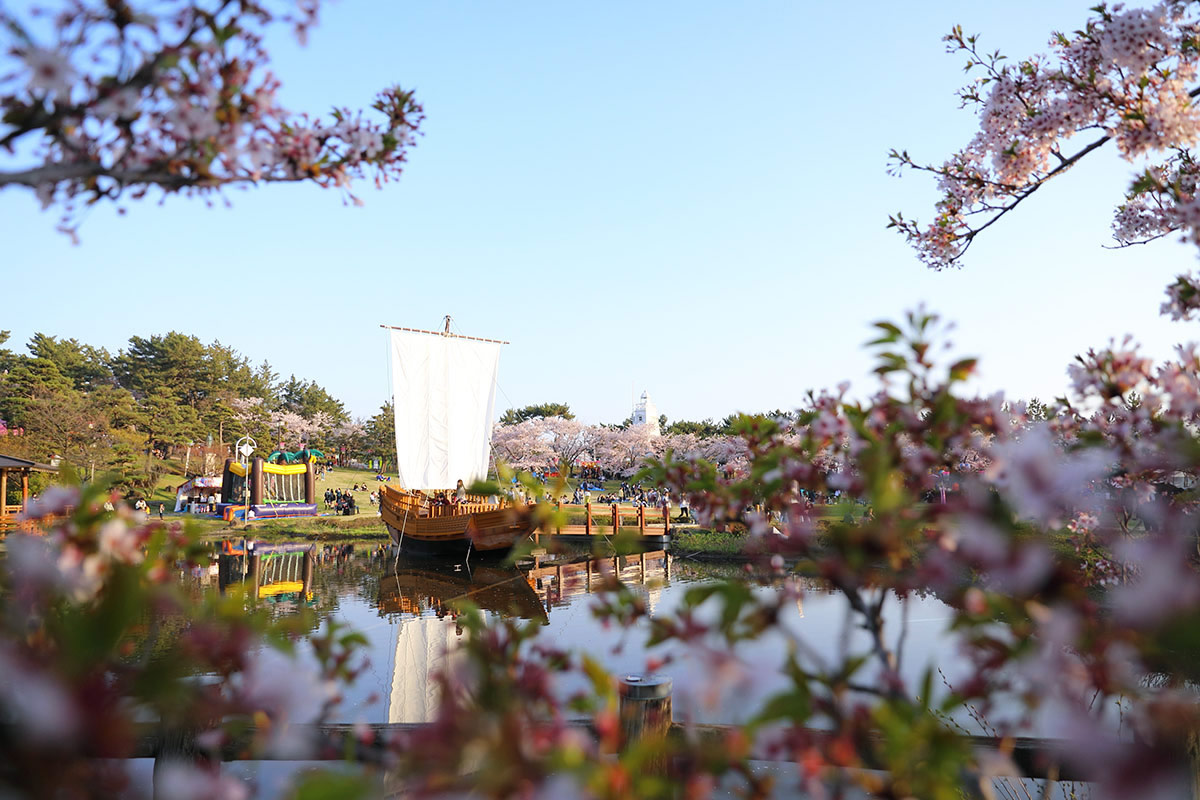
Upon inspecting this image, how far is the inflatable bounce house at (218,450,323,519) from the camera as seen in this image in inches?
1125

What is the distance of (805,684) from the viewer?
3.12ft

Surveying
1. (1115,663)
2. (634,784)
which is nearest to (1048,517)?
(1115,663)

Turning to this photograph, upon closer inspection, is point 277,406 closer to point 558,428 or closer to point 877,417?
point 558,428

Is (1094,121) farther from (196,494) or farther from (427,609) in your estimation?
(196,494)

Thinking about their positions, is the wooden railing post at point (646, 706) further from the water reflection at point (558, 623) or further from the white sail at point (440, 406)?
the white sail at point (440, 406)

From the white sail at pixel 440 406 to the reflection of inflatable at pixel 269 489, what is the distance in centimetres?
820

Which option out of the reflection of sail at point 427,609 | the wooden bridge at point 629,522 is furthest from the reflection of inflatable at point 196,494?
the wooden bridge at point 629,522

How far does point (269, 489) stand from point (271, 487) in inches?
5.8

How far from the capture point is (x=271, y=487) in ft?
99.6

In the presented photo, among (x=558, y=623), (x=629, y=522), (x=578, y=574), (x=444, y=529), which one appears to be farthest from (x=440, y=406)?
(x=558, y=623)

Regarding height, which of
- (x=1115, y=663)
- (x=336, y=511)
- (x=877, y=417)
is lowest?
(x=336, y=511)

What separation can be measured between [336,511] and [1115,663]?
34.3 m

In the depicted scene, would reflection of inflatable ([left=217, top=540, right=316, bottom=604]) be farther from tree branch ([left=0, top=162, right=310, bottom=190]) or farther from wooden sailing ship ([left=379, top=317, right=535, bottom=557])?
tree branch ([left=0, top=162, right=310, bottom=190])

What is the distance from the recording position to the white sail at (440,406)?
24.5 metres
